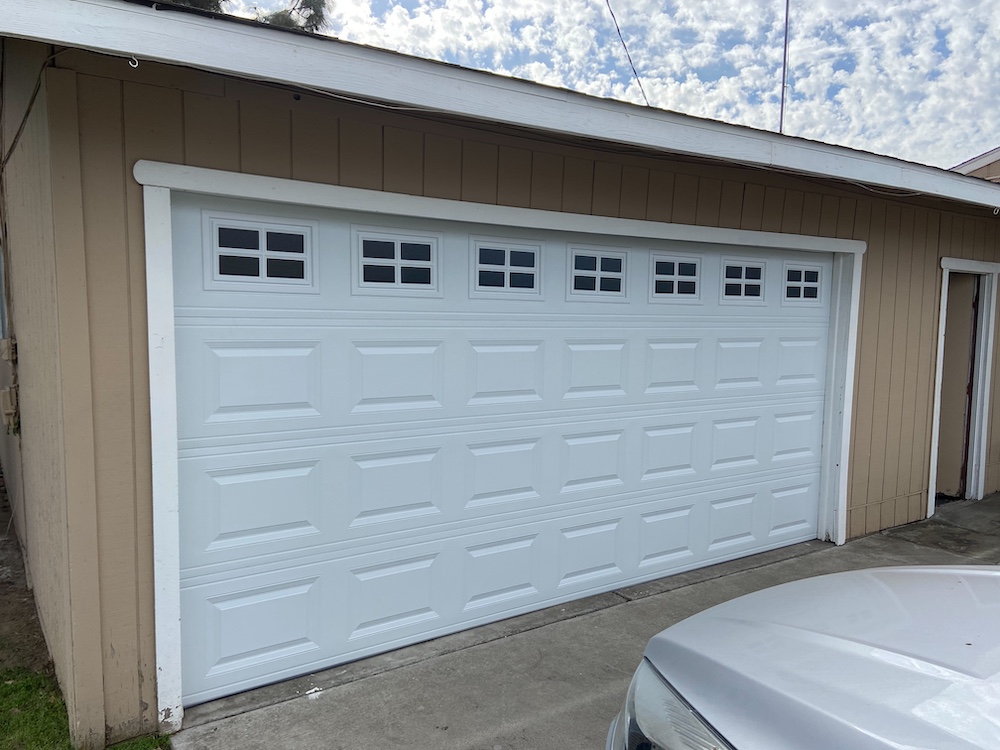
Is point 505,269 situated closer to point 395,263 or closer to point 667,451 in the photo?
point 395,263

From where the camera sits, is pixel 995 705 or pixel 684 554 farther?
pixel 684 554

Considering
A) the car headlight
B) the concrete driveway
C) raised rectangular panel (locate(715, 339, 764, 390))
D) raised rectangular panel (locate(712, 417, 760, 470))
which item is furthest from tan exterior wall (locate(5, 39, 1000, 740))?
the car headlight

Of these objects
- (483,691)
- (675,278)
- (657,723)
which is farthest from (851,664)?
(675,278)

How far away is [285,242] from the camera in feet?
10.1

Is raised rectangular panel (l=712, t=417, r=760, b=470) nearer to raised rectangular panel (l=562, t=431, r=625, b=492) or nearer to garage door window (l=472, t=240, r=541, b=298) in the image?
raised rectangular panel (l=562, t=431, r=625, b=492)

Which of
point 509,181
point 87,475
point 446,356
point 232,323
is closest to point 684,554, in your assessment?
point 446,356

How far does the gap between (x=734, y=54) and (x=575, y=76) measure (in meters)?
2.43

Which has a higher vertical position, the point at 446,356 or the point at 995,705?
the point at 446,356

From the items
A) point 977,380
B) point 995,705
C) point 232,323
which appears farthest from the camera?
point 977,380

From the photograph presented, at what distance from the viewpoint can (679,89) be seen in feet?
33.1

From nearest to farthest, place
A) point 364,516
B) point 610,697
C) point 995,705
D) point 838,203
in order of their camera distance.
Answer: point 995,705 < point 610,697 < point 364,516 < point 838,203

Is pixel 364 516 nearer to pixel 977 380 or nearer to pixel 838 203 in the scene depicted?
pixel 838 203

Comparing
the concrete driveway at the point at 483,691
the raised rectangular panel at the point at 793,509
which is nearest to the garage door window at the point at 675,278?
the raised rectangular panel at the point at 793,509

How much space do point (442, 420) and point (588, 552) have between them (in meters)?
1.36
